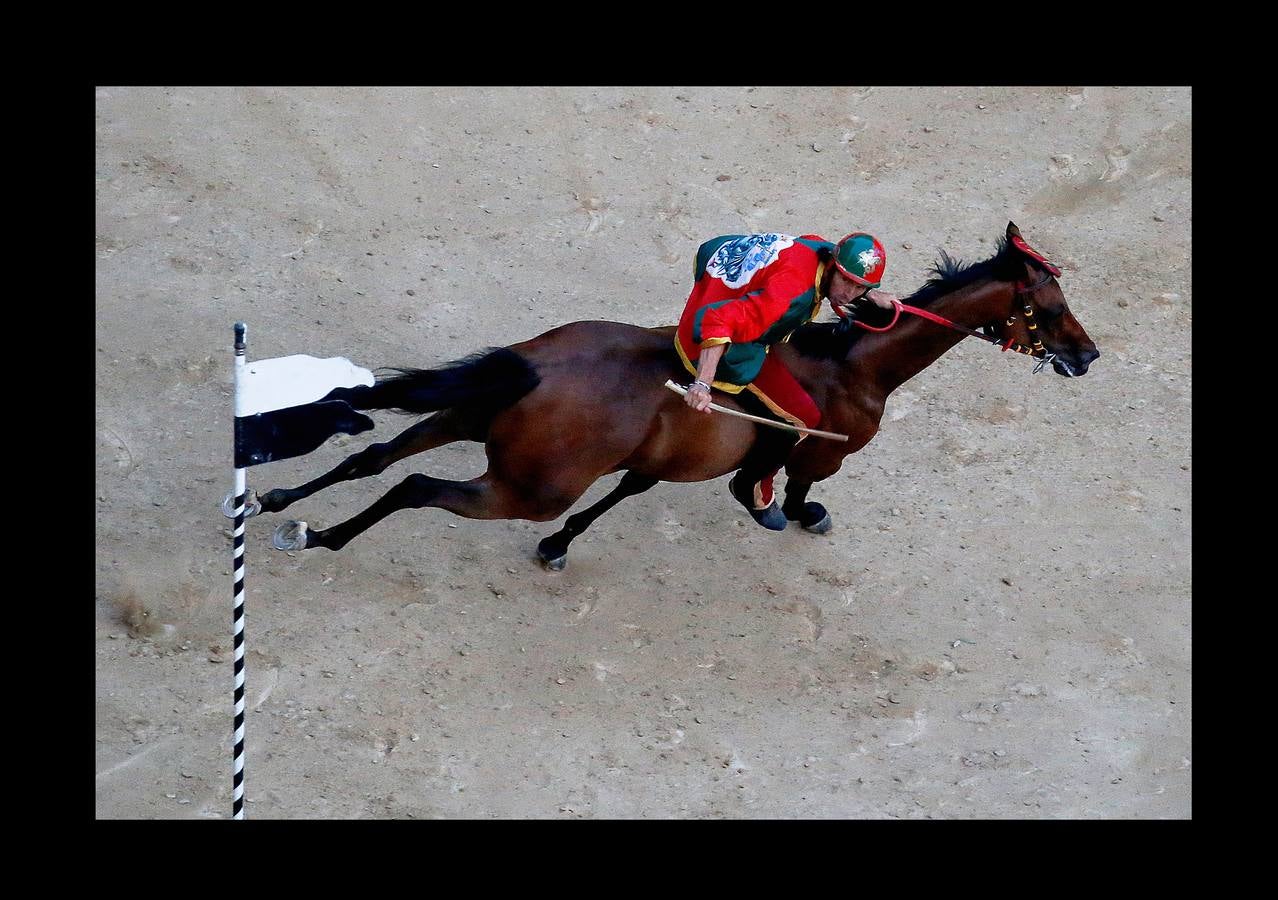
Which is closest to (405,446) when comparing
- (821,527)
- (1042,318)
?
(821,527)

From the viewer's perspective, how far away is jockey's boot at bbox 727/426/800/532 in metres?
7.45

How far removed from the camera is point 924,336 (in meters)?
7.41

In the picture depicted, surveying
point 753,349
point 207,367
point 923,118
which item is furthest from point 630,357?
point 923,118

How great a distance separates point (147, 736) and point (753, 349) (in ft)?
11.2

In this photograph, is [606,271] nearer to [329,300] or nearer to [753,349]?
[329,300]

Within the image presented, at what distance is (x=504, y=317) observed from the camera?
10.1m

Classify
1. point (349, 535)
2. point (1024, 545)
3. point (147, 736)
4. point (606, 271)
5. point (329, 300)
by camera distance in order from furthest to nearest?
1. point (606, 271)
2. point (329, 300)
3. point (1024, 545)
4. point (349, 535)
5. point (147, 736)

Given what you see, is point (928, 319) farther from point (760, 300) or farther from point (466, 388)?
point (466, 388)

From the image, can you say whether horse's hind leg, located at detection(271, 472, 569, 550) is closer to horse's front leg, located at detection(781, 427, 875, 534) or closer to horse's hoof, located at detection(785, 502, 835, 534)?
horse's front leg, located at detection(781, 427, 875, 534)

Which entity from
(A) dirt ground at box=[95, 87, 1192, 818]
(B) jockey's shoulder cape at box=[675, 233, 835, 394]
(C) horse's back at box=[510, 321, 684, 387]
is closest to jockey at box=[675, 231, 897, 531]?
(B) jockey's shoulder cape at box=[675, 233, 835, 394]

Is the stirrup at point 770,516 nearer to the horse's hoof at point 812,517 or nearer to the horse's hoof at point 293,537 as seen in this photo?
the horse's hoof at point 812,517

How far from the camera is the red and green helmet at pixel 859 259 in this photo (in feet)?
22.1

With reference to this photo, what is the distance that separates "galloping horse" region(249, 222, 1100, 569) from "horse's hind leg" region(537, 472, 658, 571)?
12 cm

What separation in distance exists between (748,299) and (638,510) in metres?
2.36
